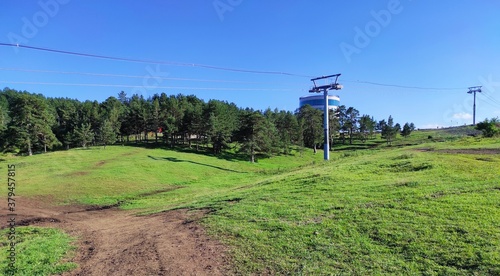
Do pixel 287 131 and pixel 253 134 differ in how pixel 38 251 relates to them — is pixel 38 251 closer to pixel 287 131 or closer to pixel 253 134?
pixel 253 134

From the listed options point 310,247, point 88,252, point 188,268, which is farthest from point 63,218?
point 310,247

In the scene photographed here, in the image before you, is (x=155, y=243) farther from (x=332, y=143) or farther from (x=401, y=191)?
(x=332, y=143)

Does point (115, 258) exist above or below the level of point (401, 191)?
below

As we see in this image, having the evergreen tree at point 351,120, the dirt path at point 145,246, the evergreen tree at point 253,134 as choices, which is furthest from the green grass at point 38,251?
the evergreen tree at point 351,120

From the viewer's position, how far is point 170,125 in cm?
7512

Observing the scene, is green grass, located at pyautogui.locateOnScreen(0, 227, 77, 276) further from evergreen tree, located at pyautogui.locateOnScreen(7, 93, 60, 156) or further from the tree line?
evergreen tree, located at pyautogui.locateOnScreen(7, 93, 60, 156)

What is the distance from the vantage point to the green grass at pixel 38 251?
834 cm

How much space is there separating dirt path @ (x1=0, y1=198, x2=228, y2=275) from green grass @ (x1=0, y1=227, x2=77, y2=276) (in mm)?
445

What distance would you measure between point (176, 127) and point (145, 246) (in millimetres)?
70074

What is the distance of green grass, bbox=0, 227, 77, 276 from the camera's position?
27.4 ft

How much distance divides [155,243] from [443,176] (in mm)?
12762

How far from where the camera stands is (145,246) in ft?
31.5

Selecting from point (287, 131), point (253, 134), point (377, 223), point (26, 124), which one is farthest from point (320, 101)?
point (377, 223)

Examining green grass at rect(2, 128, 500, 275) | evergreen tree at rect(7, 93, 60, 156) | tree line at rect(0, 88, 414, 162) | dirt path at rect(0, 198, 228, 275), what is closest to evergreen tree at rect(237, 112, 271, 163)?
tree line at rect(0, 88, 414, 162)
